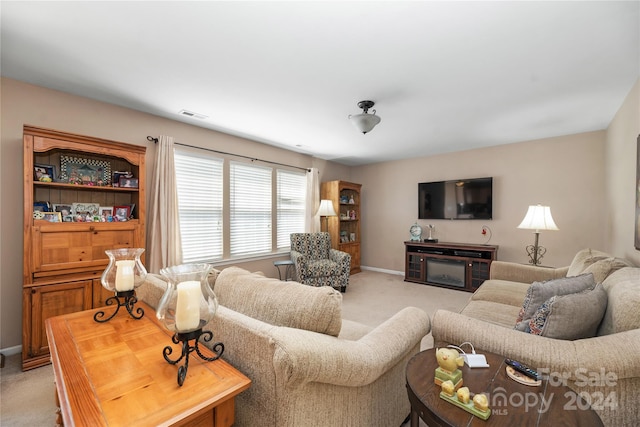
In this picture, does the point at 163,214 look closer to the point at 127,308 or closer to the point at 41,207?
the point at 41,207

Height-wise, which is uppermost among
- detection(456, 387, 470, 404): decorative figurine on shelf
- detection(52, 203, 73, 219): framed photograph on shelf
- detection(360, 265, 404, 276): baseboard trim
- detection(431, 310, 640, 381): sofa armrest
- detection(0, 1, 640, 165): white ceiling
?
detection(0, 1, 640, 165): white ceiling

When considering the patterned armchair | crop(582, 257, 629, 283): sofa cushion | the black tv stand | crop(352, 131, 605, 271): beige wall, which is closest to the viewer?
crop(582, 257, 629, 283): sofa cushion

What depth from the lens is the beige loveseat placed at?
3.20ft

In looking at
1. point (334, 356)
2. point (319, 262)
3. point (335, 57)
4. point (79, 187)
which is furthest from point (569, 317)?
point (79, 187)

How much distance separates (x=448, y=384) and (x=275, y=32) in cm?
219

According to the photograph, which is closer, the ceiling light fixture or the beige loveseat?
the beige loveseat

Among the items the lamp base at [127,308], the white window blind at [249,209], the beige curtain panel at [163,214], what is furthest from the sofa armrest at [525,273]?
the beige curtain panel at [163,214]

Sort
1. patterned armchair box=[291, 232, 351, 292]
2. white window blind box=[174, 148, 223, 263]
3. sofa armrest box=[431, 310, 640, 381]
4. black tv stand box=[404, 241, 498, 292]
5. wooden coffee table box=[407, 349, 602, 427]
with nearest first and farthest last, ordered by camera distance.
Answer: wooden coffee table box=[407, 349, 602, 427]
sofa armrest box=[431, 310, 640, 381]
white window blind box=[174, 148, 223, 263]
patterned armchair box=[291, 232, 351, 292]
black tv stand box=[404, 241, 498, 292]

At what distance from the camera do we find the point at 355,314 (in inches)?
133

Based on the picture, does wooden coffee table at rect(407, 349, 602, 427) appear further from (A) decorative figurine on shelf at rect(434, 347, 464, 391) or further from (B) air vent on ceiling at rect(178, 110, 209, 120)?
(B) air vent on ceiling at rect(178, 110, 209, 120)

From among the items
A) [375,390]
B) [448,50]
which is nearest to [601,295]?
[375,390]

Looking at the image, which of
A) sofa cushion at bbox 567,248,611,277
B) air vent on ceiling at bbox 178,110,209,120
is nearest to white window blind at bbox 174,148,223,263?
air vent on ceiling at bbox 178,110,209,120

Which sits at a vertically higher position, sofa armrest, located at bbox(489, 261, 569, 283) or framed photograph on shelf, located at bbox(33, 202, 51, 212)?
framed photograph on shelf, located at bbox(33, 202, 51, 212)

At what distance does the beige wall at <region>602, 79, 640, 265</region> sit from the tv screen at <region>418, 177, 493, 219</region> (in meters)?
1.44
